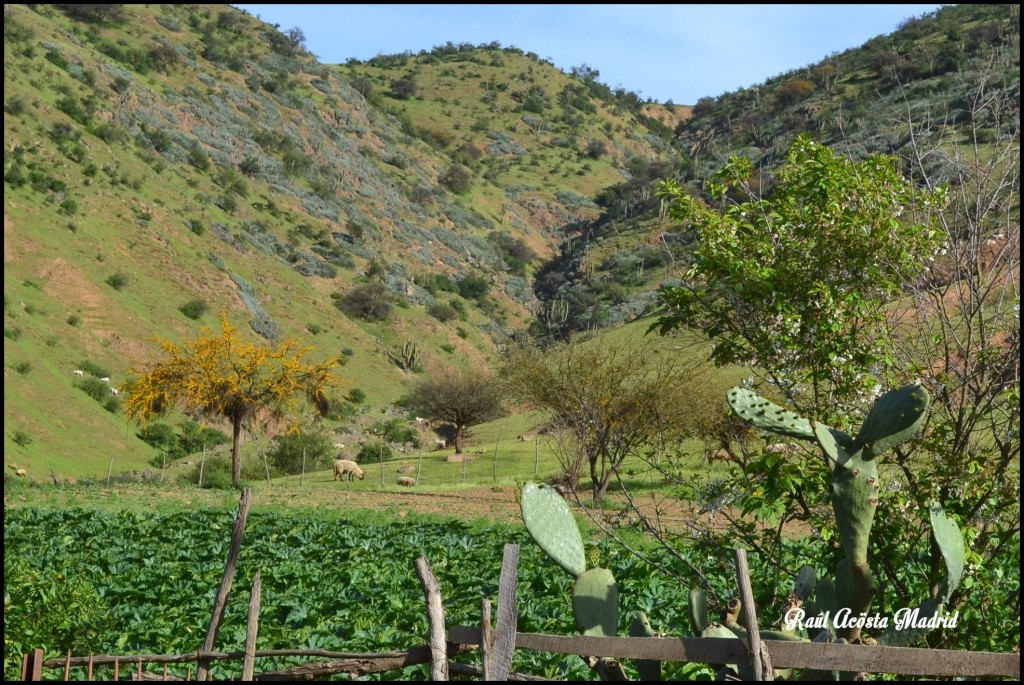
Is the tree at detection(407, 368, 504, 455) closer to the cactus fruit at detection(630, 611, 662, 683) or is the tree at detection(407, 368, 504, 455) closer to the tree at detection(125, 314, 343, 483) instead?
the tree at detection(125, 314, 343, 483)

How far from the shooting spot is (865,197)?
24.3 feet

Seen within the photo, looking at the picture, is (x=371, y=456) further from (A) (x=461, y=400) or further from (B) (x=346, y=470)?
(B) (x=346, y=470)

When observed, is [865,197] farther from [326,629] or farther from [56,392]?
[56,392]

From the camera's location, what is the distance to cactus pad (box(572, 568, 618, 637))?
4496 mm

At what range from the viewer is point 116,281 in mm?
49844

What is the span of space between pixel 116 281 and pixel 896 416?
50739 millimetres

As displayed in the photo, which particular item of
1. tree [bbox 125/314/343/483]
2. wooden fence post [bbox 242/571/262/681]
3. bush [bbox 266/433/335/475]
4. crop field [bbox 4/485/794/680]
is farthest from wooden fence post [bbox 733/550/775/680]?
bush [bbox 266/433/335/475]

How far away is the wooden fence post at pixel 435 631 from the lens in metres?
4.74

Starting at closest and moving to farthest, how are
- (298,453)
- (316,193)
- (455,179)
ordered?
1. (298,453)
2. (316,193)
3. (455,179)

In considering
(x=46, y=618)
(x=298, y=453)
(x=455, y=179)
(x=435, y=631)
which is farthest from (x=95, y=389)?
(x=455, y=179)

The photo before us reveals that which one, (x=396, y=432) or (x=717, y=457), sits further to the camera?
(x=396, y=432)

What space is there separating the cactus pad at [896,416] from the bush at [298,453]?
36159mm

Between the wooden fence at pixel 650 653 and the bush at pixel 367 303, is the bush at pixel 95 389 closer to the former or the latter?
the bush at pixel 367 303

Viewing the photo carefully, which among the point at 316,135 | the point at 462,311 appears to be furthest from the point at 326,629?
the point at 316,135
